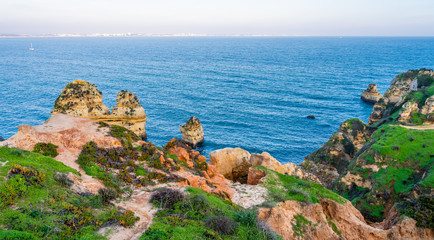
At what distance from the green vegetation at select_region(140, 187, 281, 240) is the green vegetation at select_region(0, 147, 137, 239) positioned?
197 centimetres

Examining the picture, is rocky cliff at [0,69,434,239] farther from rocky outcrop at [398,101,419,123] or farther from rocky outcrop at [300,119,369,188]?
rocky outcrop at [398,101,419,123]

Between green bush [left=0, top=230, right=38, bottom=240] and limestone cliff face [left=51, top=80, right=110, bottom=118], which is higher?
limestone cliff face [left=51, top=80, right=110, bottom=118]

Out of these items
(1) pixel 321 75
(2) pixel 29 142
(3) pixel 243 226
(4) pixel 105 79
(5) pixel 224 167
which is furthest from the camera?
(1) pixel 321 75

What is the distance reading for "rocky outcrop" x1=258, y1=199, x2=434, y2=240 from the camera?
18953 millimetres

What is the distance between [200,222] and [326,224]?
407 inches

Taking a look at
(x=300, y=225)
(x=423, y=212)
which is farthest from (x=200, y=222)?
(x=423, y=212)

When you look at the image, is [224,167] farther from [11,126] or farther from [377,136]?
[11,126]

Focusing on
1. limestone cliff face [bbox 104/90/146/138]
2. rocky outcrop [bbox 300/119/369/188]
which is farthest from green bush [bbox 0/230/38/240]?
rocky outcrop [bbox 300/119/369/188]

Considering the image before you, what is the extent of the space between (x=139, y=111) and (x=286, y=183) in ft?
84.9

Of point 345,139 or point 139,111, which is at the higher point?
point 139,111

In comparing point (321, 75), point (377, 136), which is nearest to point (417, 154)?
point (377, 136)

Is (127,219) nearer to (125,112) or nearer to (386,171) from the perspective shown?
(125,112)

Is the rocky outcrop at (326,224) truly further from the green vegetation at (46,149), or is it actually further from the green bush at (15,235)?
the green vegetation at (46,149)

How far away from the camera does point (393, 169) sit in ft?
111
